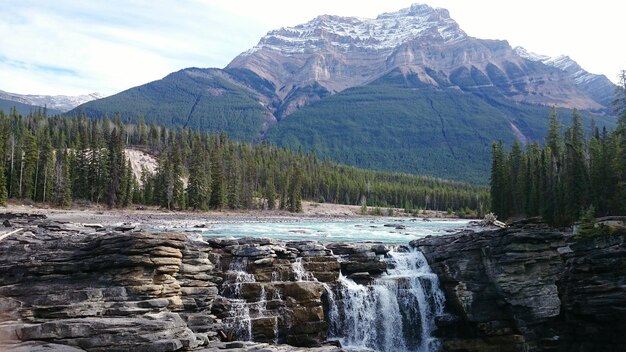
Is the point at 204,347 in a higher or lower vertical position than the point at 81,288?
lower

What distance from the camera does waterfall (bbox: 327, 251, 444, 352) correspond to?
34531 millimetres

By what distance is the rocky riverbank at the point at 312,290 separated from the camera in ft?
87.4

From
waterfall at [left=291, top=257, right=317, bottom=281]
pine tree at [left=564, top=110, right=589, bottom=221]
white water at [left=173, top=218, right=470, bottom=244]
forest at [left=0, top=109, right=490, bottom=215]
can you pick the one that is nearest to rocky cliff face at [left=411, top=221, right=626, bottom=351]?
waterfall at [left=291, top=257, right=317, bottom=281]

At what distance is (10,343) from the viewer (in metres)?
22.6

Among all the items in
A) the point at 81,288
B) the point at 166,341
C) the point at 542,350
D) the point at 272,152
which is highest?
the point at 272,152

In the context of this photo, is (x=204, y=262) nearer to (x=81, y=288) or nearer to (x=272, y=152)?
(x=81, y=288)

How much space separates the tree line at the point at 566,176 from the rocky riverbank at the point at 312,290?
12822 millimetres

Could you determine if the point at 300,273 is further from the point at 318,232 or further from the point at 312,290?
the point at 318,232

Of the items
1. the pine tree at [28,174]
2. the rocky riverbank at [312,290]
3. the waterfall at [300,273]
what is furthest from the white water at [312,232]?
the pine tree at [28,174]

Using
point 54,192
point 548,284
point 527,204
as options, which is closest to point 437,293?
point 548,284

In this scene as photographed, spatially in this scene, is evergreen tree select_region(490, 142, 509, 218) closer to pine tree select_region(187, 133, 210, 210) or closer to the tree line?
the tree line

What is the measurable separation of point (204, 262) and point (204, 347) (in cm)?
724

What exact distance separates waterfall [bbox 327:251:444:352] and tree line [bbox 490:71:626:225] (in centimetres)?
1893

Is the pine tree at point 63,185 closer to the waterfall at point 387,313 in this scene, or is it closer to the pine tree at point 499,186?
the waterfall at point 387,313
